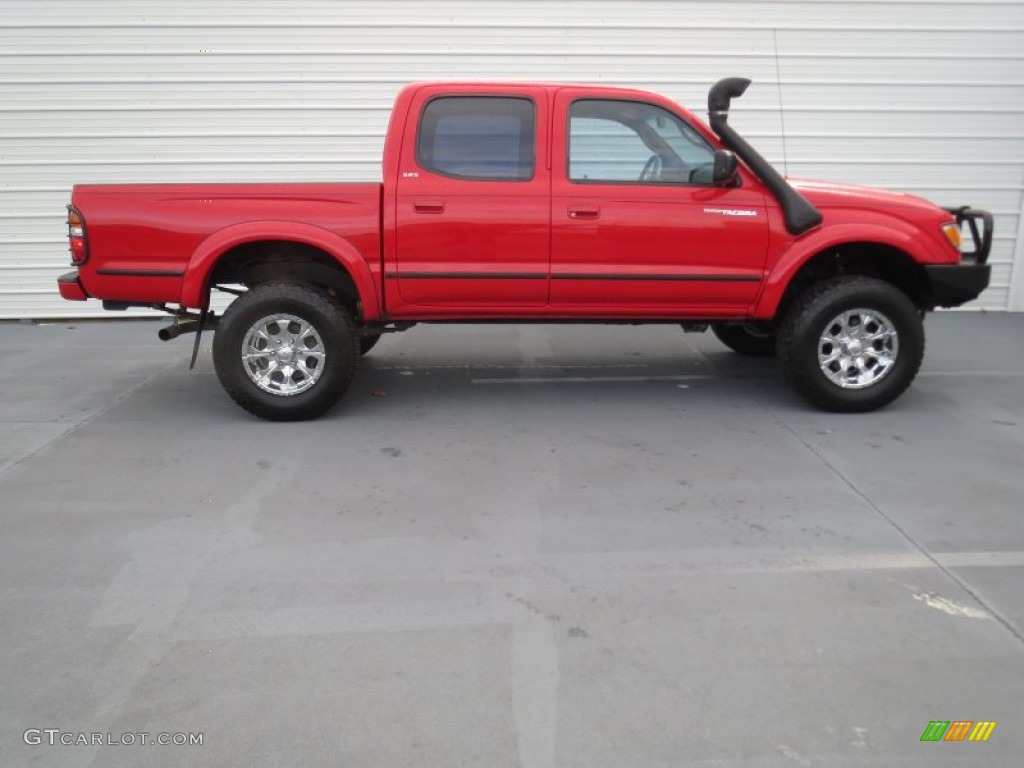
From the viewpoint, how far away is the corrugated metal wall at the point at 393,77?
28.6 feet

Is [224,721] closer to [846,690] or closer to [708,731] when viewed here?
[708,731]

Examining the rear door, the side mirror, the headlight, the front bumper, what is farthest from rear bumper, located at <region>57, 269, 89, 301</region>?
the headlight

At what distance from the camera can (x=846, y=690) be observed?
9.73ft

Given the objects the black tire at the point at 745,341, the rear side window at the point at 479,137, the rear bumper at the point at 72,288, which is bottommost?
the black tire at the point at 745,341

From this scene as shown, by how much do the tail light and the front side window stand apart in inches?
114

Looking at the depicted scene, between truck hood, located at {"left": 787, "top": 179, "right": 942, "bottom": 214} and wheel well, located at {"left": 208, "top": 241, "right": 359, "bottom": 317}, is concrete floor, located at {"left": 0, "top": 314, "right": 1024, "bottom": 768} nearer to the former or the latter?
wheel well, located at {"left": 208, "top": 241, "right": 359, "bottom": 317}

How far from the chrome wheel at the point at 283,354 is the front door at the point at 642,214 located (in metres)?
1.51

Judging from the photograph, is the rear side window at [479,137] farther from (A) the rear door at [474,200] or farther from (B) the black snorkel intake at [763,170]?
(B) the black snorkel intake at [763,170]

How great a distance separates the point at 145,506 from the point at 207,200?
199 cm

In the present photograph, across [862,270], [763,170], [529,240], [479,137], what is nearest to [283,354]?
[529,240]

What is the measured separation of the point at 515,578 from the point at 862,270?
3.69 m

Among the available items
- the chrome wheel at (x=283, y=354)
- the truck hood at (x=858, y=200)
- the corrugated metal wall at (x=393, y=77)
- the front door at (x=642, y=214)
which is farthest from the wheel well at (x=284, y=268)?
the corrugated metal wall at (x=393, y=77)

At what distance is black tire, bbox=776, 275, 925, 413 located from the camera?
5750 millimetres

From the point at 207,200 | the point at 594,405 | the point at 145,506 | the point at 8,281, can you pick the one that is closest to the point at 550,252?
the point at 594,405
